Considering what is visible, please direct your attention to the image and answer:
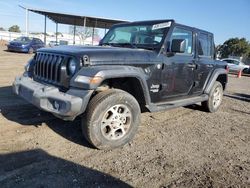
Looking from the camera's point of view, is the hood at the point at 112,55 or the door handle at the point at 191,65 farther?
the door handle at the point at 191,65

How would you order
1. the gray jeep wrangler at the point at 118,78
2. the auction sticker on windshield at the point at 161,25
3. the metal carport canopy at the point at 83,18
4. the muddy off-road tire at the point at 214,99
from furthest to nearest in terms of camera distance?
the metal carport canopy at the point at 83,18, the muddy off-road tire at the point at 214,99, the auction sticker on windshield at the point at 161,25, the gray jeep wrangler at the point at 118,78

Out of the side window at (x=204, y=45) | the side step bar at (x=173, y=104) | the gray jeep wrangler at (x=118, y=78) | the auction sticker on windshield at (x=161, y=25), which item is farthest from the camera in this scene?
the side window at (x=204, y=45)

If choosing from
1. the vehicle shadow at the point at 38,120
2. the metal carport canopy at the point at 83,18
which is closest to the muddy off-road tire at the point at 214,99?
the vehicle shadow at the point at 38,120

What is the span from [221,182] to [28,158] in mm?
2498

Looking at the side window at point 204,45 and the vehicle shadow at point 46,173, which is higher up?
the side window at point 204,45

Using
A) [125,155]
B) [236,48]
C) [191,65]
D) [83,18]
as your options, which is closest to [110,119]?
[125,155]

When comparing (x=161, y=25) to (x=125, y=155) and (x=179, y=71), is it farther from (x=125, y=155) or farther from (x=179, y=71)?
(x=125, y=155)

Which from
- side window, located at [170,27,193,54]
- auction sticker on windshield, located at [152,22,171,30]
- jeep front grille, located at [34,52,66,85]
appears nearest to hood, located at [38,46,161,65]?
jeep front grille, located at [34,52,66,85]

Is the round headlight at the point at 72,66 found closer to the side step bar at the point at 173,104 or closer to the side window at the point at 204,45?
the side step bar at the point at 173,104

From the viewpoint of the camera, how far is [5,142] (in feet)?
13.8

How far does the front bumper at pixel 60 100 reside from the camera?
3803mm

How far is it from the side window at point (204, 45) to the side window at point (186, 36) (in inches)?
15.2

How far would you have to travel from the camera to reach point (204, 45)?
6.75 meters

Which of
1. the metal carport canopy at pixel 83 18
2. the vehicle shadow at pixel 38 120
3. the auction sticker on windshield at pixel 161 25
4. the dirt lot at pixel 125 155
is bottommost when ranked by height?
the dirt lot at pixel 125 155
